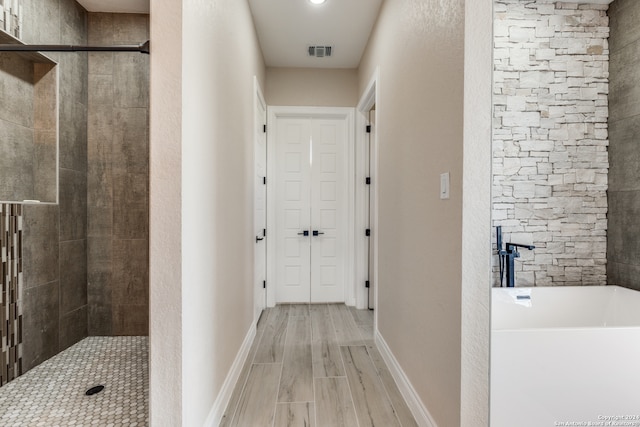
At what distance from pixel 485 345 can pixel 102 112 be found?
3167mm

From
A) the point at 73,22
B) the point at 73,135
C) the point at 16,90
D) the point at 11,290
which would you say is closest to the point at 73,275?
the point at 11,290

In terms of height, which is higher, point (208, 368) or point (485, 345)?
point (485, 345)

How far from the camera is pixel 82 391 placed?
1.87m

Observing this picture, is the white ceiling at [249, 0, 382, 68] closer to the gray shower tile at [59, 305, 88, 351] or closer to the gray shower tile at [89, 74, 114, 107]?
the gray shower tile at [89, 74, 114, 107]

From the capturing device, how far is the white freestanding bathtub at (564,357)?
980 mm

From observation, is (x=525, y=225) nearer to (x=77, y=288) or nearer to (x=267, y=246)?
(x=267, y=246)

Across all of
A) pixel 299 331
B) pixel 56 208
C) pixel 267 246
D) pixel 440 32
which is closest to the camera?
pixel 440 32

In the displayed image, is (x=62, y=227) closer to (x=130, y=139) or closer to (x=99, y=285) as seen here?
(x=99, y=285)

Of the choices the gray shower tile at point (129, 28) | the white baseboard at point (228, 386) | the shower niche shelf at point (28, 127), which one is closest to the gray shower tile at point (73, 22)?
the gray shower tile at point (129, 28)

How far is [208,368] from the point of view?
1.48 meters

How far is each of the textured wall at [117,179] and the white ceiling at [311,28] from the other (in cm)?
108

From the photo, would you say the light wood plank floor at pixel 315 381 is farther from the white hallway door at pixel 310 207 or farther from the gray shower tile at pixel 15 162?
the gray shower tile at pixel 15 162

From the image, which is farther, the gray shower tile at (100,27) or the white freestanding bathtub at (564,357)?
the gray shower tile at (100,27)

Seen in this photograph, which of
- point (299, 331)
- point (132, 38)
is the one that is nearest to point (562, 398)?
point (299, 331)
